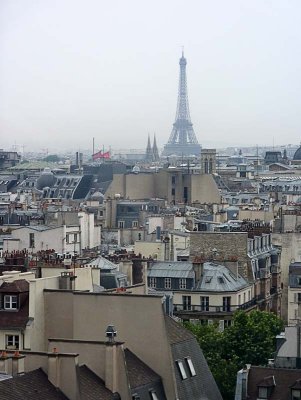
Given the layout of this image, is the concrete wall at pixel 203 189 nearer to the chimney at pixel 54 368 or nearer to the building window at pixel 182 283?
the building window at pixel 182 283

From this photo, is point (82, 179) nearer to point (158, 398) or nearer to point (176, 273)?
point (176, 273)

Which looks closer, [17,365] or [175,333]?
[17,365]

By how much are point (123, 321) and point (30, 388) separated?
441 cm

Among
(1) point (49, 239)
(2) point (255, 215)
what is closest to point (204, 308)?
(1) point (49, 239)

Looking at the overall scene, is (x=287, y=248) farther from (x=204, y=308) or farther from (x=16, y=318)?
(x=16, y=318)

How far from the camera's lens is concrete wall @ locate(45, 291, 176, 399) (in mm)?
30922

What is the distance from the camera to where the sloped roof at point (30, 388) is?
2658cm

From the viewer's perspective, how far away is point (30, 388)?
27234 mm

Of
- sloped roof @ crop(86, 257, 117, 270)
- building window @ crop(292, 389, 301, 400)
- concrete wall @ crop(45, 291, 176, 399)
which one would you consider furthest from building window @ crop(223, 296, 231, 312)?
concrete wall @ crop(45, 291, 176, 399)

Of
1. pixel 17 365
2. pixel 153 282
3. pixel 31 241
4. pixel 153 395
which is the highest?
pixel 17 365

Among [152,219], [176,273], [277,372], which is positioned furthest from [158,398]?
[152,219]

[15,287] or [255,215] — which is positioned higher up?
[15,287]

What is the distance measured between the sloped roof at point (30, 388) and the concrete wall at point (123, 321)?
3.34 m

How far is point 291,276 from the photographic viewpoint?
55.9 m
